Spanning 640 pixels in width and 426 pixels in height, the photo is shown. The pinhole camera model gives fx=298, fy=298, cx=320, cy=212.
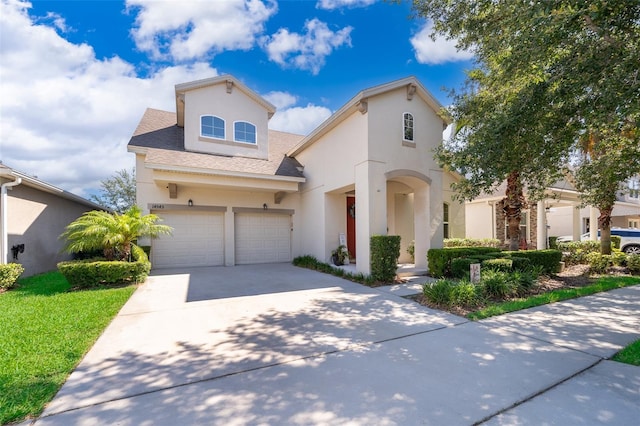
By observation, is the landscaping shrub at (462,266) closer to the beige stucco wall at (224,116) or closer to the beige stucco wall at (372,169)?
the beige stucco wall at (372,169)

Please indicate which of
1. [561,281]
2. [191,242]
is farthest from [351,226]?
[561,281]

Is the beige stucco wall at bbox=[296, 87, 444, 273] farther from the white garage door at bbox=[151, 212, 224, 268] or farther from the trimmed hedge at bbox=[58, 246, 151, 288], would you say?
the trimmed hedge at bbox=[58, 246, 151, 288]

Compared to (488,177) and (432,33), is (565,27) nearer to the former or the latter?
(488,177)

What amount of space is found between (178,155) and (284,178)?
14.0 feet

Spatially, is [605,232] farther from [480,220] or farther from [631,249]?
[480,220]

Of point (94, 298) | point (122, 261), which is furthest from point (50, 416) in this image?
point (122, 261)

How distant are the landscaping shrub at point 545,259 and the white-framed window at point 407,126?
16.7 ft

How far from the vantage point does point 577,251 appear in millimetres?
12641

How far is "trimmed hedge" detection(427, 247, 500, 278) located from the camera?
9516mm

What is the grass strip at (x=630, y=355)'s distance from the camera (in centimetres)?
368

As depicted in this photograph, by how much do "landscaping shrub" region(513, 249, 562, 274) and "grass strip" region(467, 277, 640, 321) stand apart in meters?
1.15

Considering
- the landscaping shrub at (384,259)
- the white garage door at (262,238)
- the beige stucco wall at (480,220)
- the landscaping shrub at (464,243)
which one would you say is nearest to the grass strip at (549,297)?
the landscaping shrub at (384,259)

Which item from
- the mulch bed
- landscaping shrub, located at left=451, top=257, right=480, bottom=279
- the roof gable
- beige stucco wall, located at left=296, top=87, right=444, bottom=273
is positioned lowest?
the mulch bed

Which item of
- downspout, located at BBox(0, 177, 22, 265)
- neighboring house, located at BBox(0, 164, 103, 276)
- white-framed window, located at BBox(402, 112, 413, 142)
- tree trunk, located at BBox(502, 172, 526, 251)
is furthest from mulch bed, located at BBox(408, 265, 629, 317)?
downspout, located at BBox(0, 177, 22, 265)
